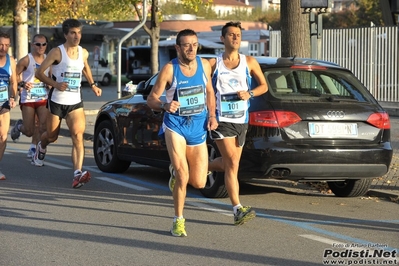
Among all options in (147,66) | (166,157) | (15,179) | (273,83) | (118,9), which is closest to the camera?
(273,83)

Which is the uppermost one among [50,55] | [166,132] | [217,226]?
[50,55]

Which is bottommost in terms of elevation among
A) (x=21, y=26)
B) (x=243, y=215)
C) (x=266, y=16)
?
(x=243, y=215)

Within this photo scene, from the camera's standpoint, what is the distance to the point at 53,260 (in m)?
7.14

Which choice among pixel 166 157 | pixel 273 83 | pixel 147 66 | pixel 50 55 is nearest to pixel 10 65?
pixel 50 55

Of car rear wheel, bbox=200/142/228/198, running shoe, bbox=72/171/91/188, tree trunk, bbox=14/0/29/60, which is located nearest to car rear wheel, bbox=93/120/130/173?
running shoe, bbox=72/171/91/188

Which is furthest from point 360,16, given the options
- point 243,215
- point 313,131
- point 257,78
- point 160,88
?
point 160,88

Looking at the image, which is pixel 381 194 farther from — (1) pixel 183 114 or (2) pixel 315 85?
(1) pixel 183 114

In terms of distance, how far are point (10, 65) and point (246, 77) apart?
165 inches

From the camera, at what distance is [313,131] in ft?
32.1

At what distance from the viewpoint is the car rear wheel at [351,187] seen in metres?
10.7

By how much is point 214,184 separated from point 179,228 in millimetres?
2075

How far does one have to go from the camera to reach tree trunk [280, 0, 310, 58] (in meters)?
13.9

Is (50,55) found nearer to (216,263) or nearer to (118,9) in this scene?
(216,263)

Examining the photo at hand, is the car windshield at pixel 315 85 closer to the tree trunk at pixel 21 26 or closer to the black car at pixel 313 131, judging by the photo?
the black car at pixel 313 131
